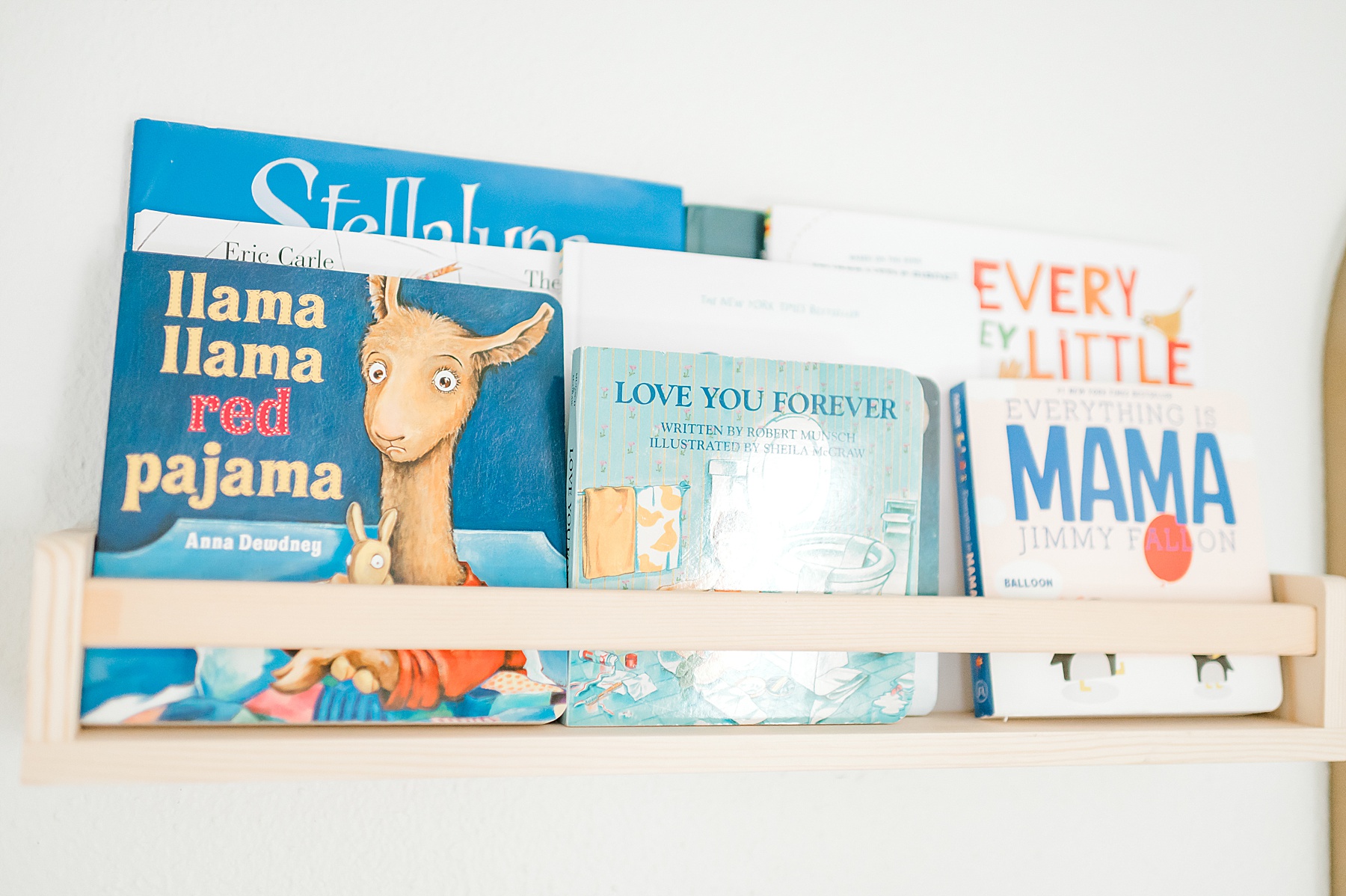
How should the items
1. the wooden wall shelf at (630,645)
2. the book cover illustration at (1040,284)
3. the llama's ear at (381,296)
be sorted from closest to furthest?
the wooden wall shelf at (630,645)
the llama's ear at (381,296)
the book cover illustration at (1040,284)

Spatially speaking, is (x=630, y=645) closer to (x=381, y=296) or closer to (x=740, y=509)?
(x=740, y=509)

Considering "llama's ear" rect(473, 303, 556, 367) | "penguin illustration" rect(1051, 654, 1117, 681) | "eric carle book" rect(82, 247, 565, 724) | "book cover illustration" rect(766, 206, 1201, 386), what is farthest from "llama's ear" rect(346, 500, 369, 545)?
"penguin illustration" rect(1051, 654, 1117, 681)

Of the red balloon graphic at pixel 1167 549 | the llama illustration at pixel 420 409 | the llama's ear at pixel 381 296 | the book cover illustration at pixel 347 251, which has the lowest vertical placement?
the red balloon graphic at pixel 1167 549

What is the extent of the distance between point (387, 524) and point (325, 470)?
5 cm

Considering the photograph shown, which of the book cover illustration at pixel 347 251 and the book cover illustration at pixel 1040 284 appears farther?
the book cover illustration at pixel 1040 284

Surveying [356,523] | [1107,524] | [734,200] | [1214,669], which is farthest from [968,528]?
[356,523]

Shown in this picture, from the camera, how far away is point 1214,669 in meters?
0.64

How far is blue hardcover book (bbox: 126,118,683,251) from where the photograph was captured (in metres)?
0.58

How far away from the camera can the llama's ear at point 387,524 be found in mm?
525

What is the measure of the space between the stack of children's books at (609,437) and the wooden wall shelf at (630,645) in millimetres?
28

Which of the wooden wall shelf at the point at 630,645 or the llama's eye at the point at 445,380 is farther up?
the llama's eye at the point at 445,380

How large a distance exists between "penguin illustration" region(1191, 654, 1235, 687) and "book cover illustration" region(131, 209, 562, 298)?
555 millimetres

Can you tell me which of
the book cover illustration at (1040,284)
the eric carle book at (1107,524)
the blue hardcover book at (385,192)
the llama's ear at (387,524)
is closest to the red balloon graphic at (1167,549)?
Result: the eric carle book at (1107,524)

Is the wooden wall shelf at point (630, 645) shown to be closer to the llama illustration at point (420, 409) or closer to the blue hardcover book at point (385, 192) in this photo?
the llama illustration at point (420, 409)
